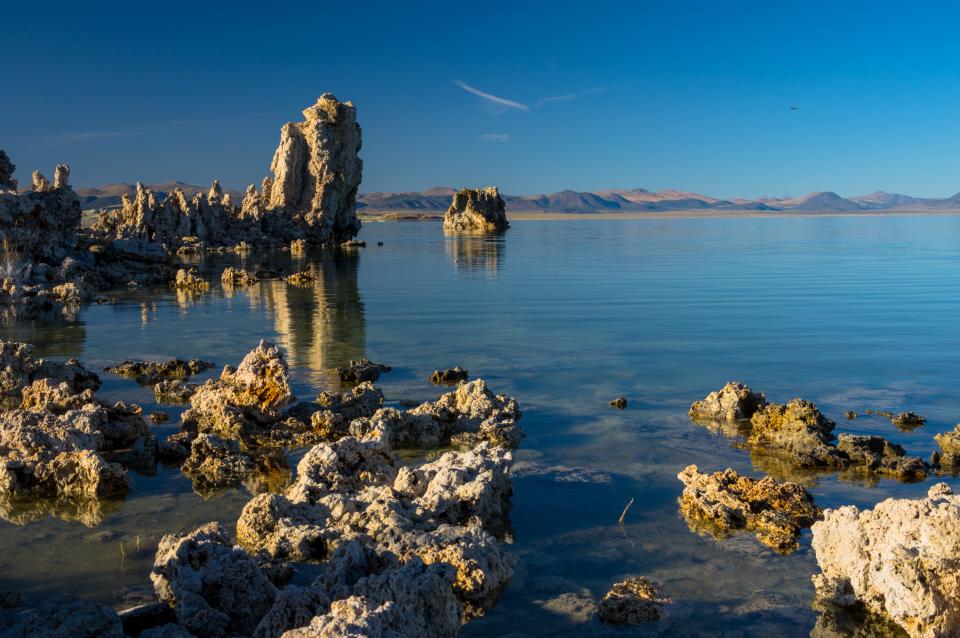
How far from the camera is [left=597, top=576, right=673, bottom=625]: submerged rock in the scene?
5605 mm

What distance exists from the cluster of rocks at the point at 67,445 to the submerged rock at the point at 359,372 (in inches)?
134

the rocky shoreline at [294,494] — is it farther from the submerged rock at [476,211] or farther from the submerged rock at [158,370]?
the submerged rock at [476,211]

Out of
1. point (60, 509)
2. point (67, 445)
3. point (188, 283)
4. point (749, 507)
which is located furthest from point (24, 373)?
point (188, 283)

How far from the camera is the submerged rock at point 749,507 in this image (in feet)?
23.3

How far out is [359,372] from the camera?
13.2 m

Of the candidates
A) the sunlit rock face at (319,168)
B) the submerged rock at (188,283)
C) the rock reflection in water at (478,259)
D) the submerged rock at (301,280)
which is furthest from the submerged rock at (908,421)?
the sunlit rock face at (319,168)

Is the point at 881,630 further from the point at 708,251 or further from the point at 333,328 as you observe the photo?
the point at 708,251

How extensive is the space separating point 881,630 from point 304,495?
15.7ft

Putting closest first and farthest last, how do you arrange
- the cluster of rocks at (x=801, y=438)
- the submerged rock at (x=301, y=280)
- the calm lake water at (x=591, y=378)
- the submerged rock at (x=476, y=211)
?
the calm lake water at (x=591, y=378) → the cluster of rocks at (x=801, y=438) → the submerged rock at (x=301, y=280) → the submerged rock at (x=476, y=211)

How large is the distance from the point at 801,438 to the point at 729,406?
4.41 ft

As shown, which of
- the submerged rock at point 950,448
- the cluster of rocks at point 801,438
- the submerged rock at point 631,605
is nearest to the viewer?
the submerged rock at point 631,605

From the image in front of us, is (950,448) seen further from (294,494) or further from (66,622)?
(66,622)

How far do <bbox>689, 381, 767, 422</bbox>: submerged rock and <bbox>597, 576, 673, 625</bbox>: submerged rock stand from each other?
503cm

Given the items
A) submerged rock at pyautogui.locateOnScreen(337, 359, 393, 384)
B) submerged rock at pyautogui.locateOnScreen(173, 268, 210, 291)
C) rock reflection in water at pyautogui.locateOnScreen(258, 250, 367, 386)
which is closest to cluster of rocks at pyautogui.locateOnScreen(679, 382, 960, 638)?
submerged rock at pyautogui.locateOnScreen(337, 359, 393, 384)
